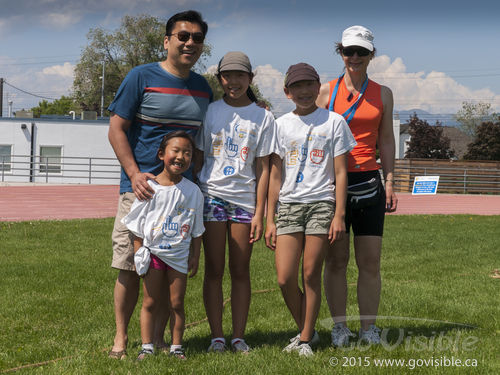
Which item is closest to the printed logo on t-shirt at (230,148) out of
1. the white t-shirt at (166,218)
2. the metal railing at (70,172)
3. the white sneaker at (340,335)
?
the white t-shirt at (166,218)

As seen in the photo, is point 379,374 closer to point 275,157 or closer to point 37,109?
point 275,157

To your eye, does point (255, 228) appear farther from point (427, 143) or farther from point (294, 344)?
point (427, 143)

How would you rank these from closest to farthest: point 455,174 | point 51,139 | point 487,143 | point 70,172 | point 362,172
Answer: point 362,172 → point 455,174 → point 70,172 → point 51,139 → point 487,143

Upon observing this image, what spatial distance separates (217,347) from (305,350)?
644mm

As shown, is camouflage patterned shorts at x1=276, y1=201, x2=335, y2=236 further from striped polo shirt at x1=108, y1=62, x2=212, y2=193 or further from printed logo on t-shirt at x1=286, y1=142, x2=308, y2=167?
striped polo shirt at x1=108, y1=62, x2=212, y2=193

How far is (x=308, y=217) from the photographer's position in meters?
4.63

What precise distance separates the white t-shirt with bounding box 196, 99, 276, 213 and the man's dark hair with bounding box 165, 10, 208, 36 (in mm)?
603

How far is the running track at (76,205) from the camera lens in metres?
17.5

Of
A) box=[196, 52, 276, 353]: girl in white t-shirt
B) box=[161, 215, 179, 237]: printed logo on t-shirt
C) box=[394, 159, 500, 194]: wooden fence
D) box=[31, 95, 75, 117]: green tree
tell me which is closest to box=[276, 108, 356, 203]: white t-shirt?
box=[196, 52, 276, 353]: girl in white t-shirt

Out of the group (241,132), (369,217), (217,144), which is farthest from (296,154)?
(369,217)

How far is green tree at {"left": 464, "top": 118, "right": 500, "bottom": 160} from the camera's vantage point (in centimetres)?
4741

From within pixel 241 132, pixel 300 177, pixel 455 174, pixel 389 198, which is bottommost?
pixel 455 174

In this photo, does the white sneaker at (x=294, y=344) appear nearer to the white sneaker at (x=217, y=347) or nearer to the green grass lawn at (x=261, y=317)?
the green grass lawn at (x=261, y=317)

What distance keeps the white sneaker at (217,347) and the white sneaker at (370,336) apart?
43.7 inches
